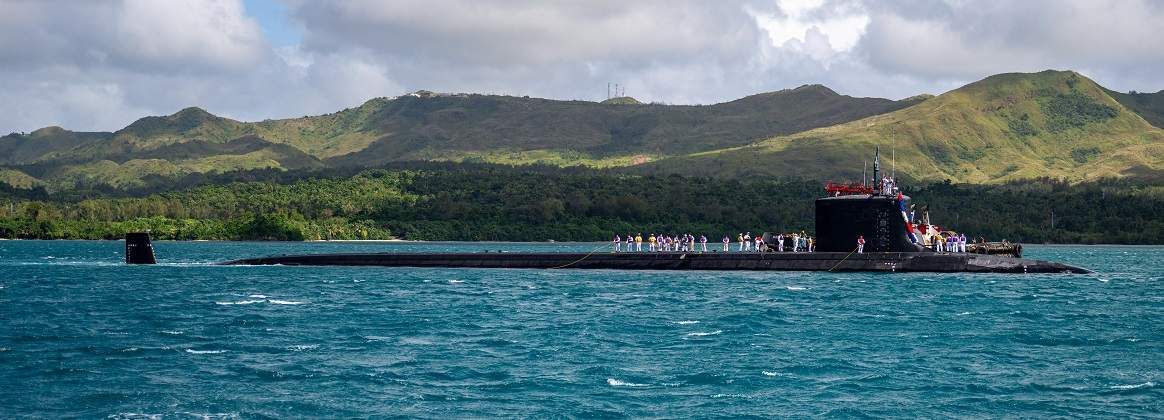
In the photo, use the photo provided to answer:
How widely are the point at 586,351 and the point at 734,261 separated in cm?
3148

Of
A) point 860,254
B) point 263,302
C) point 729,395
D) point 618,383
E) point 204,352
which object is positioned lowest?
point 729,395

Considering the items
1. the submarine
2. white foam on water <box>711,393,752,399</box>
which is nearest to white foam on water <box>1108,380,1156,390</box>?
white foam on water <box>711,393,752,399</box>

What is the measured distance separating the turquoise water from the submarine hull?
239 cm

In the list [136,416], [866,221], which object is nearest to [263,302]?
[136,416]

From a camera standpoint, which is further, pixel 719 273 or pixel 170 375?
pixel 719 273

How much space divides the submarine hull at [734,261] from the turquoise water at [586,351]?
7.83 ft

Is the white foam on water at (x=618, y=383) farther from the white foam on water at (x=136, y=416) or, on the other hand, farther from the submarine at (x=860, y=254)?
the submarine at (x=860, y=254)

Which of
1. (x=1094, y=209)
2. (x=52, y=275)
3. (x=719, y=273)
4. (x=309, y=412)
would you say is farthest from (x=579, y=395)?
(x=1094, y=209)

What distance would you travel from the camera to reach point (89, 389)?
91.2 ft

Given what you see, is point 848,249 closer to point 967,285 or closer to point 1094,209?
point 967,285

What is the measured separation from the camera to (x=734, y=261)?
211ft

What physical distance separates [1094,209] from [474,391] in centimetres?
18095

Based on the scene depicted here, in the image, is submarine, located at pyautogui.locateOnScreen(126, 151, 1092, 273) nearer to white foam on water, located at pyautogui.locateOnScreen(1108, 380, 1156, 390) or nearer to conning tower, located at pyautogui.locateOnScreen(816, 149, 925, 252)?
conning tower, located at pyautogui.locateOnScreen(816, 149, 925, 252)

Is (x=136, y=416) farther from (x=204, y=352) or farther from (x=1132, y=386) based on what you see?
(x=1132, y=386)
